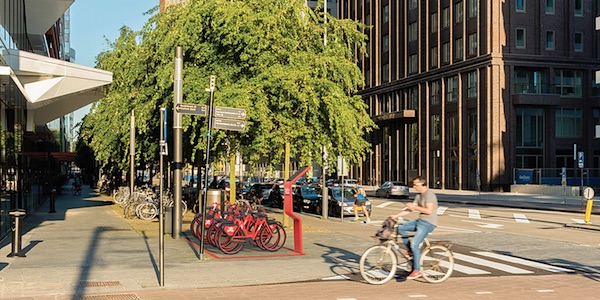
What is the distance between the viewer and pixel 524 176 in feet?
198

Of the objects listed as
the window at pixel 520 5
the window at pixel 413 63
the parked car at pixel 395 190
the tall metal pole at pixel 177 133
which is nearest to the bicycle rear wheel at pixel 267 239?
the tall metal pole at pixel 177 133

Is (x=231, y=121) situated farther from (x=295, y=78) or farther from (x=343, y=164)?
(x=343, y=164)

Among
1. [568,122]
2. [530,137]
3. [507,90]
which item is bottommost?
[530,137]

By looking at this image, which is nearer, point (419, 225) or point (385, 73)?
point (419, 225)

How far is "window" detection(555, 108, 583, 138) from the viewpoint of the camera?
6419 cm

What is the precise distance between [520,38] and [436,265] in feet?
177

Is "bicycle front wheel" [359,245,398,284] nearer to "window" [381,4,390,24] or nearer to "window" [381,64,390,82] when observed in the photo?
"window" [381,64,390,82]

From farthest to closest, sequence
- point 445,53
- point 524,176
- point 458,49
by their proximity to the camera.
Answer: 1. point 445,53
2. point 458,49
3. point 524,176

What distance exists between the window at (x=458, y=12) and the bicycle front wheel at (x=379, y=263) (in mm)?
58080

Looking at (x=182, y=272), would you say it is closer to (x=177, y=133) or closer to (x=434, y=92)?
(x=177, y=133)

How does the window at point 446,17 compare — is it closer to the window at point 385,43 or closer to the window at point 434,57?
the window at point 434,57

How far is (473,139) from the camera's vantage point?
6384 cm

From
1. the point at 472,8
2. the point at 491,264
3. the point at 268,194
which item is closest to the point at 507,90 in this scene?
the point at 472,8

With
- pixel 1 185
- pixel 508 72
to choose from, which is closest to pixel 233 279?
pixel 1 185
